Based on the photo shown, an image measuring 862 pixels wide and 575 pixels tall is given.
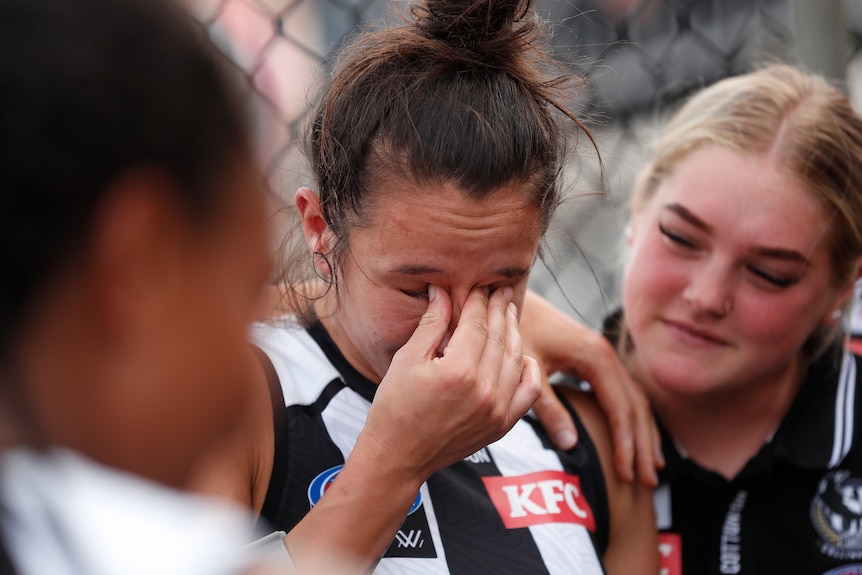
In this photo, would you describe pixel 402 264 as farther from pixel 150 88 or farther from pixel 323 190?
pixel 150 88

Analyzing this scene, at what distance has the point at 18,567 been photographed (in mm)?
586

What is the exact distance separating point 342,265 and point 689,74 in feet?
8.67

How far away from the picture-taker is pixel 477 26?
1489mm

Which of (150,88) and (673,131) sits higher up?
(673,131)

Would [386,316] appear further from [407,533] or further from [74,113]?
[74,113]

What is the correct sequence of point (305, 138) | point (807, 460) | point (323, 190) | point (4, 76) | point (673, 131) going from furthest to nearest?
point (673, 131), point (807, 460), point (305, 138), point (323, 190), point (4, 76)

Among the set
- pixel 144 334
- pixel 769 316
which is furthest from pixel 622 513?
pixel 144 334

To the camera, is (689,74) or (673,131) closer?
(673,131)

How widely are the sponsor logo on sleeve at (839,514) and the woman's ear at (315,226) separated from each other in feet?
3.75

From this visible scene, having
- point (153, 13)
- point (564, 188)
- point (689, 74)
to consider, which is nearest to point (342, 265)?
point (564, 188)

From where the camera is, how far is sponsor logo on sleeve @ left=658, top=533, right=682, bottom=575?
6.23 ft

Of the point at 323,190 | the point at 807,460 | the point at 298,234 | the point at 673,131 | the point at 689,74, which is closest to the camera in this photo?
the point at 323,190

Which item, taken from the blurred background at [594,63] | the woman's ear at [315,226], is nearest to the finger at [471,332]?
the woman's ear at [315,226]

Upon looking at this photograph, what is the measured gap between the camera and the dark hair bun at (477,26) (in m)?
1.48
